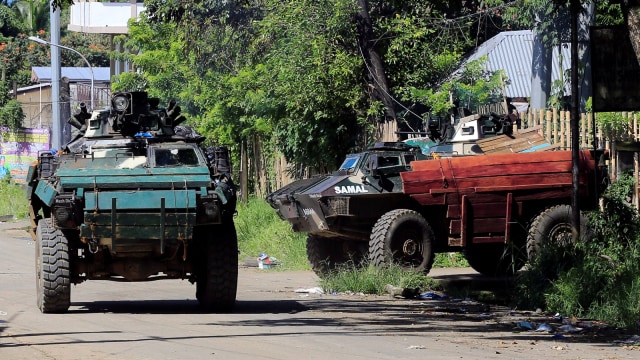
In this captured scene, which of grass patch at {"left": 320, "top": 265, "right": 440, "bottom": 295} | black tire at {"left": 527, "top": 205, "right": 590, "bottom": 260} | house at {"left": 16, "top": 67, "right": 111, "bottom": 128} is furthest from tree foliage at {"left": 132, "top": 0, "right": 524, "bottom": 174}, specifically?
house at {"left": 16, "top": 67, "right": 111, "bottom": 128}

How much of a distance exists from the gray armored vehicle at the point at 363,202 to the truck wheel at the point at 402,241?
0.01 m

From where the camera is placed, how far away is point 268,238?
23656 millimetres

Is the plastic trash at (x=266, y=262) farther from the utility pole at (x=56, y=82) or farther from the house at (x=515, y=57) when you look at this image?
the utility pole at (x=56, y=82)

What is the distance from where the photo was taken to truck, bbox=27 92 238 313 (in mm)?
13344

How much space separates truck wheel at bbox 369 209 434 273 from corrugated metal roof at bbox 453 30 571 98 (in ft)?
54.3

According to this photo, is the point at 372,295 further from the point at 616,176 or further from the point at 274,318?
the point at 616,176

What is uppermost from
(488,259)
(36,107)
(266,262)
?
(36,107)

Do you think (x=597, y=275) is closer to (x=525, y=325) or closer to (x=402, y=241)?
(x=525, y=325)

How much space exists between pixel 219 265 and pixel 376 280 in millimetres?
3160

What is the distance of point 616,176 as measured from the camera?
18.9 meters

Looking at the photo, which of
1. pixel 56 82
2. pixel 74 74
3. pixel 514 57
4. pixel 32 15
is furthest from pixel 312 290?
pixel 32 15

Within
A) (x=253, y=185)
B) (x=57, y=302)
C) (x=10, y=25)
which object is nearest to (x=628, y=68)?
(x=57, y=302)

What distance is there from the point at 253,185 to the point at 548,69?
25.2 ft

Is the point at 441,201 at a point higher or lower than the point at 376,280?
higher
